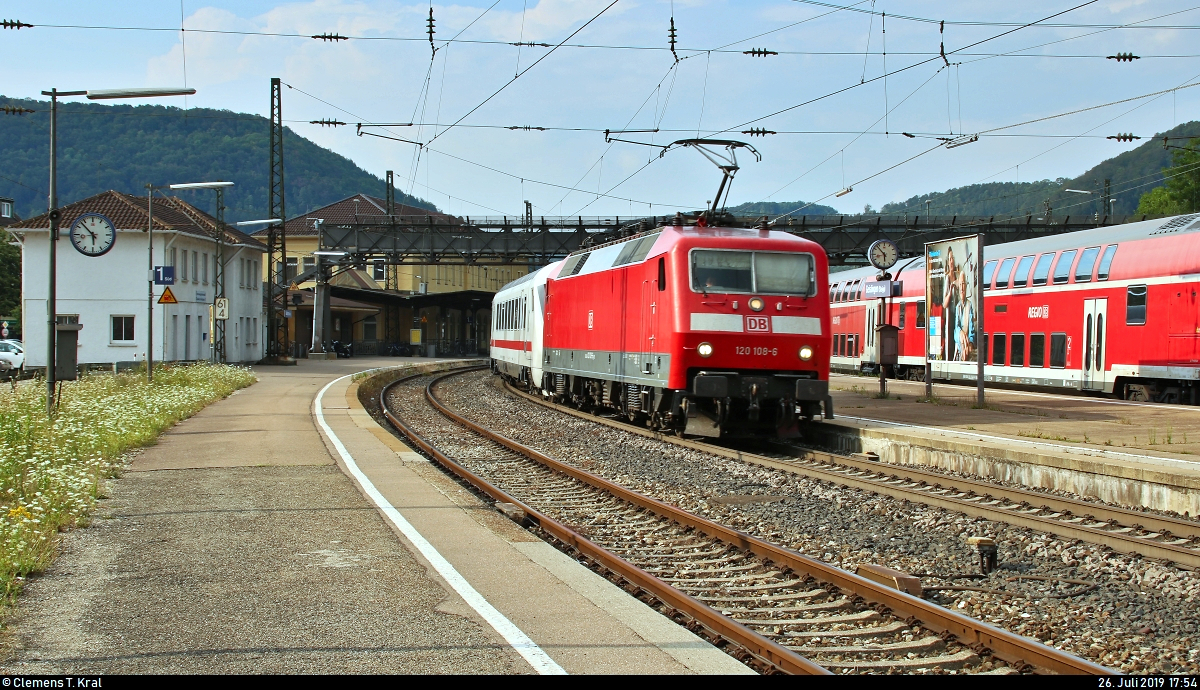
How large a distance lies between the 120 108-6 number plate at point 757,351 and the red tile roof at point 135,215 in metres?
32.4

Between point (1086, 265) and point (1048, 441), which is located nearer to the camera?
point (1048, 441)

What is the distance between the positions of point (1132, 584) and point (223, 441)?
12.4 meters

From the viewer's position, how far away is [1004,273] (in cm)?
2545

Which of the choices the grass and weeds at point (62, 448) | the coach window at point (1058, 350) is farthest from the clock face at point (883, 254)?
the grass and weeds at point (62, 448)

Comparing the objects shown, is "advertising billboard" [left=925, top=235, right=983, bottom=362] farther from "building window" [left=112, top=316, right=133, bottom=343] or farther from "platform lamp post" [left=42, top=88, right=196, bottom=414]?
"building window" [left=112, top=316, right=133, bottom=343]

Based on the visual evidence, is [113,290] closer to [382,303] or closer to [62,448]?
[382,303]

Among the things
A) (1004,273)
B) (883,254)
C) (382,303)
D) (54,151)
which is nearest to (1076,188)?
(382,303)

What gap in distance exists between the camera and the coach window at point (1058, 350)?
74.3ft

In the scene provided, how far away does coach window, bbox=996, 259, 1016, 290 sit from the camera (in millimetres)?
25266

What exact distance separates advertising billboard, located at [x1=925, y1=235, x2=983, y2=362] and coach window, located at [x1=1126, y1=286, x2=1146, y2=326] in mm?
2882

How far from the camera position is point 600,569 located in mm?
7652

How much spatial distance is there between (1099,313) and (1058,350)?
1.72 metres

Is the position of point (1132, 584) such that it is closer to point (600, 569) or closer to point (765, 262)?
point (600, 569)
